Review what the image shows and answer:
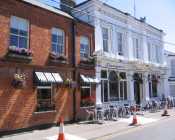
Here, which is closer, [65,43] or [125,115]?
[65,43]

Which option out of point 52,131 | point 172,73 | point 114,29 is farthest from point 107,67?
point 172,73

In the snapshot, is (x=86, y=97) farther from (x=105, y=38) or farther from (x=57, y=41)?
(x=105, y=38)

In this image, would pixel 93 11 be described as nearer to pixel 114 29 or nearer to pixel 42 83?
pixel 114 29

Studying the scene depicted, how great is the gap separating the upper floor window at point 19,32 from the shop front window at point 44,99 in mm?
2480

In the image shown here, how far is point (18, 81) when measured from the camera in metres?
12.4

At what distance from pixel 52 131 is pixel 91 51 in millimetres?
6662

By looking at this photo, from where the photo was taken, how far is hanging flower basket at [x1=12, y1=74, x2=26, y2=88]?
40.4 ft

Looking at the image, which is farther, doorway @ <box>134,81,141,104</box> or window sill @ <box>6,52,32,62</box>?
doorway @ <box>134,81,141,104</box>

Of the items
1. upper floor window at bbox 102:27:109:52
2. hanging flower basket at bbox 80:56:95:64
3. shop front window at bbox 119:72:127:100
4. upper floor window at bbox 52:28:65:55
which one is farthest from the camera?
shop front window at bbox 119:72:127:100

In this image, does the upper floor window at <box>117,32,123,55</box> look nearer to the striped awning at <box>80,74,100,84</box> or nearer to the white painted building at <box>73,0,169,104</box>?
the white painted building at <box>73,0,169,104</box>

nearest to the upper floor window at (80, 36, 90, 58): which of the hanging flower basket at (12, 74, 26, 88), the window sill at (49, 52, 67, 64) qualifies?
the window sill at (49, 52, 67, 64)

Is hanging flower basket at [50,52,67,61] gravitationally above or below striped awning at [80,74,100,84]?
above

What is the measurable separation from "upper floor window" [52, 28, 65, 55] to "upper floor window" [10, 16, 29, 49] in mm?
1975

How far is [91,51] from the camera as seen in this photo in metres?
17.6
